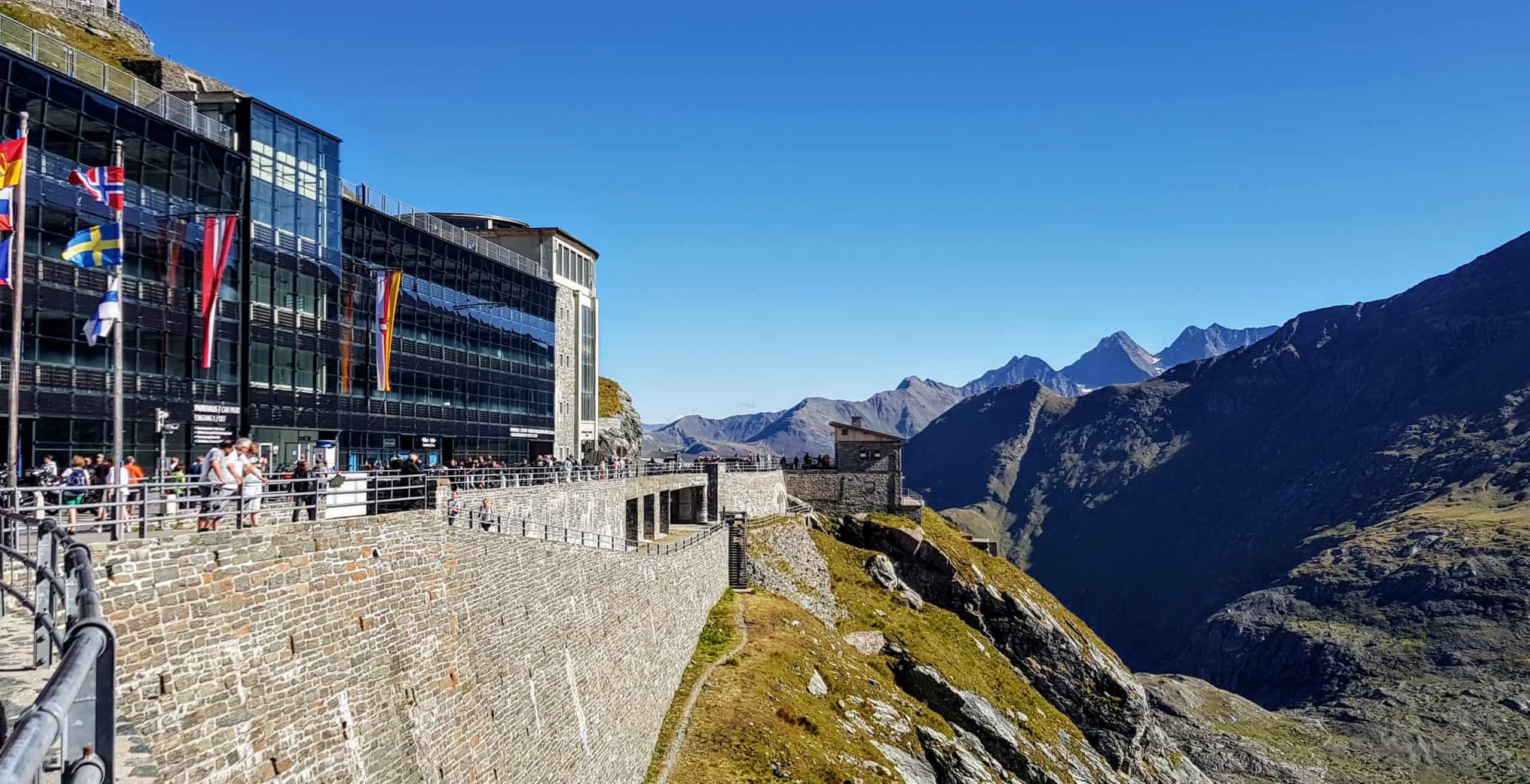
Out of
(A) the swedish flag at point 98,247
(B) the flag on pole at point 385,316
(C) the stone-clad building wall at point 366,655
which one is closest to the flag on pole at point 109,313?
(A) the swedish flag at point 98,247

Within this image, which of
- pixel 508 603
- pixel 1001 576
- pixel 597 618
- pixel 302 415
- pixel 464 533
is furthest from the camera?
pixel 1001 576

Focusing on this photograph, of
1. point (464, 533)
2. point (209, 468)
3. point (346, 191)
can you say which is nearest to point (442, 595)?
point (464, 533)

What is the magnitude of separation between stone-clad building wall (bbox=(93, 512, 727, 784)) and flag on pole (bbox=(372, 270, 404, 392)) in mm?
22063

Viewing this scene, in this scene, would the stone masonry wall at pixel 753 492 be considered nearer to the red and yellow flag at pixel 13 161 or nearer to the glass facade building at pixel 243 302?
the glass facade building at pixel 243 302

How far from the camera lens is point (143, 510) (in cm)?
1439

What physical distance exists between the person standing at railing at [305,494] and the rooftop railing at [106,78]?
68.3 ft

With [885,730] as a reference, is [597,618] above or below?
above

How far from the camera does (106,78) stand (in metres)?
38.1

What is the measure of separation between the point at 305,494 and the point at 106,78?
99.2ft

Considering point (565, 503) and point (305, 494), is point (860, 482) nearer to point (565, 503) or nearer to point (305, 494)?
point (565, 503)

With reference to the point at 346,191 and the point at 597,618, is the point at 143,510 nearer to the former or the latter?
the point at 597,618

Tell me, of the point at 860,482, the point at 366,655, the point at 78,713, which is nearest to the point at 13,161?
the point at 366,655

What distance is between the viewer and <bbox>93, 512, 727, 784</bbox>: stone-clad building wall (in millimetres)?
13164

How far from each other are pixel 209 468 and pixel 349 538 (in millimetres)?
3486
